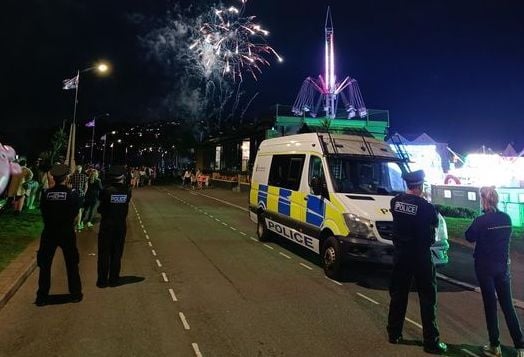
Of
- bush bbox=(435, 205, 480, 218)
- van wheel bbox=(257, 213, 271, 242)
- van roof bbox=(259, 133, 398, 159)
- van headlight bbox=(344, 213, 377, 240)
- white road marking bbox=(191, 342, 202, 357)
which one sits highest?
van roof bbox=(259, 133, 398, 159)

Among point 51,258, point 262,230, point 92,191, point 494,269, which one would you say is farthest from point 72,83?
point 494,269

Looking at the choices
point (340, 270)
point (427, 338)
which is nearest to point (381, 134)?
point (340, 270)

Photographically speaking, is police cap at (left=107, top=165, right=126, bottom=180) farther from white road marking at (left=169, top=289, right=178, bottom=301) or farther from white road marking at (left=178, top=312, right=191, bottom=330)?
white road marking at (left=178, top=312, right=191, bottom=330)

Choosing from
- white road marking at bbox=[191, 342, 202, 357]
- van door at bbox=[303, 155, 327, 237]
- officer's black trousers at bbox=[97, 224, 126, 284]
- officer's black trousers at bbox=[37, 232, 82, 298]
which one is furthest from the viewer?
van door at bbox=[303, 155, 327, 237]

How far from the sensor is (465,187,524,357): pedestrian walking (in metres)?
5.15

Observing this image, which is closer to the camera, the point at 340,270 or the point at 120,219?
the point at 120,219

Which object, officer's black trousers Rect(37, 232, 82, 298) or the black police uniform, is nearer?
the black police uniform

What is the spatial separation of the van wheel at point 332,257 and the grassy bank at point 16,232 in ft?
18.5

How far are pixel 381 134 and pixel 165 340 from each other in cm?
3809

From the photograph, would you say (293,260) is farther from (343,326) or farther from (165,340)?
(165,340)

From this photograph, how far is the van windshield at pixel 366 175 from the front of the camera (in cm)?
898

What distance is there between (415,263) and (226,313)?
8.39 ft

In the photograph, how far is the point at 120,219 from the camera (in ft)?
25.5

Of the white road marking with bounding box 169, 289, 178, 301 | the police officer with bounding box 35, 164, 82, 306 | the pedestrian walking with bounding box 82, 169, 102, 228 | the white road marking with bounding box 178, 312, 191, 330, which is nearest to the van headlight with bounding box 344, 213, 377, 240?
the white road marking with bounding box 169, 289, 178, 301
